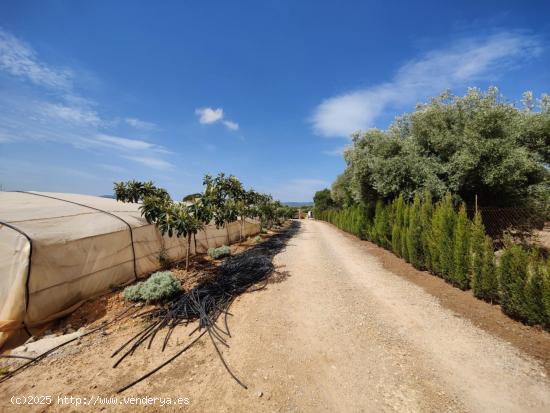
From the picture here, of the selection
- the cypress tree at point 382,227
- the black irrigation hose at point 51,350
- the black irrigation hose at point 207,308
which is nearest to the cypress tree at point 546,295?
the black irrigation hose at point 207,308

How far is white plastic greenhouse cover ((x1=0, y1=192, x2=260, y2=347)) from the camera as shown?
5.08m

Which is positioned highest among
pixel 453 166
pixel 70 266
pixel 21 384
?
pixel 453 166

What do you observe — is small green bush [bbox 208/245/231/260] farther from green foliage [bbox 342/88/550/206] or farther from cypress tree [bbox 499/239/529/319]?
cypress tree [bbox 499/239/529/319]

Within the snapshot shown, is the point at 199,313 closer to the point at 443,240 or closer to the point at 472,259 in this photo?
the point at 472,259

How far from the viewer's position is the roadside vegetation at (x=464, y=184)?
585 cm

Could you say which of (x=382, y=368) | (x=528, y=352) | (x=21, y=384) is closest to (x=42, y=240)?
(x=21, y=384)

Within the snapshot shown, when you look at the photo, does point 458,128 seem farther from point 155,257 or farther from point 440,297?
point 155,257

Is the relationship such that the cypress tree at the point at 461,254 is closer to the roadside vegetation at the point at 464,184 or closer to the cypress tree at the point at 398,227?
the roadside vegetation at the point at 464,184

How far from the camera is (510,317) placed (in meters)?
5.23

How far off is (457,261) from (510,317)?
6.13ft

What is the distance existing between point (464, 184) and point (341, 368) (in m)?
10.8

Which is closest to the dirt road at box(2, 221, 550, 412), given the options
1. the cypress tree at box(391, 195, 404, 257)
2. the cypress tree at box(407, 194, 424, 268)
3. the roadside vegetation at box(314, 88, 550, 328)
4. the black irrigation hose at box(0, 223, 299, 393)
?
the black irrigation hose at box(0, 223, 299, 393)

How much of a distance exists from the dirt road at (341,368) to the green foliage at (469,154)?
7564mm

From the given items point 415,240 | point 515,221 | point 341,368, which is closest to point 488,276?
point 415,240
